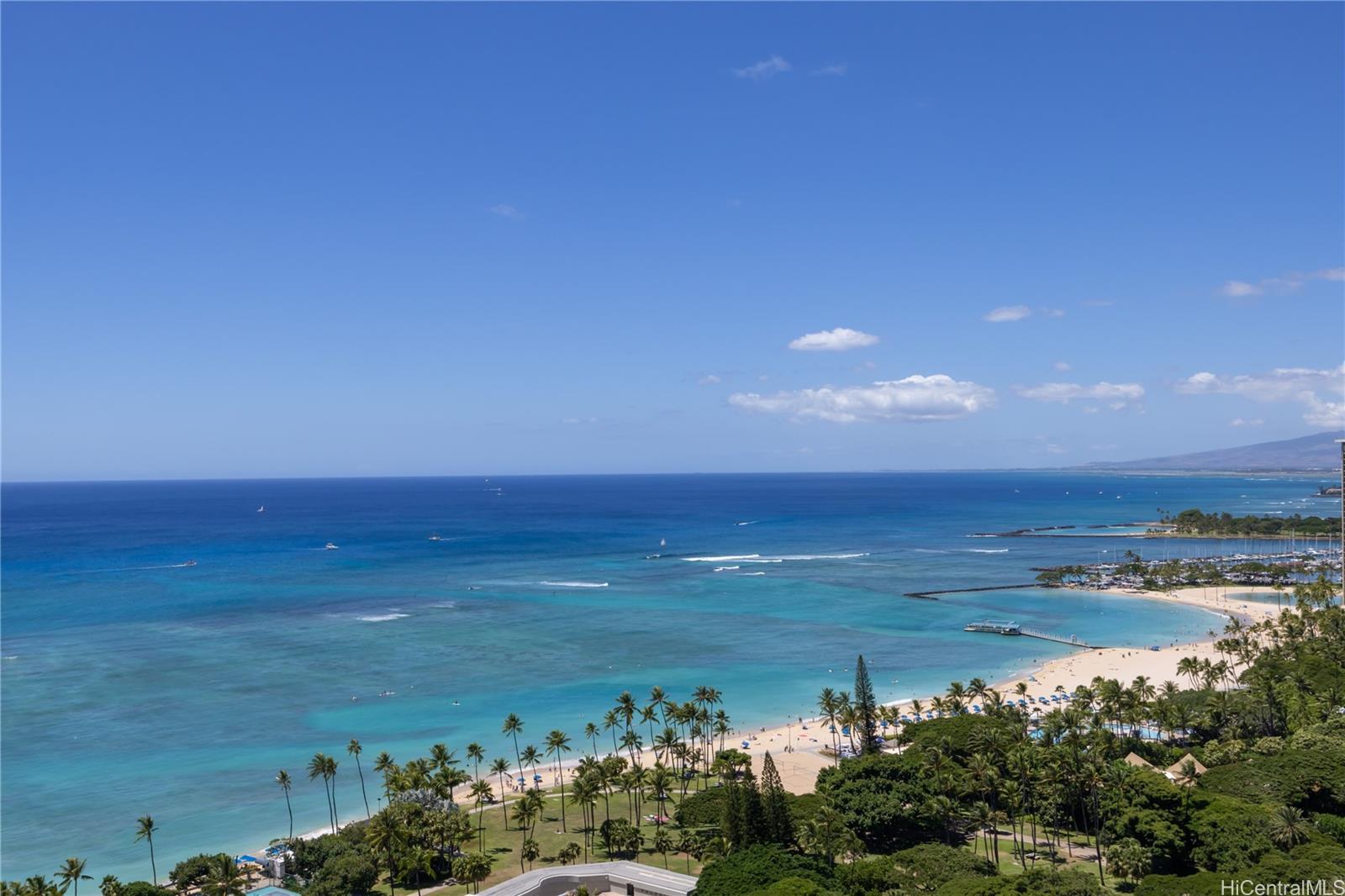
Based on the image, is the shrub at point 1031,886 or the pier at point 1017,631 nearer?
the shrub at point 1031,886

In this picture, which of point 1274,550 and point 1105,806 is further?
point 1274,550

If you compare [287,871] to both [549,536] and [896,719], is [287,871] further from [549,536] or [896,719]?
[549,536]

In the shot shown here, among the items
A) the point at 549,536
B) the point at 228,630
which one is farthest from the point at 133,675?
the point at 549,536

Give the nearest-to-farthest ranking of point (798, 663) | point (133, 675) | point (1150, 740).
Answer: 1. point (1150, 740)
2. point (133, 675)
3. point (798, 663)

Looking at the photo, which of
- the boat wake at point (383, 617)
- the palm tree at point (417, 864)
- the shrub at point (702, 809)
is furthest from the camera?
the boat wake at point (383, 617)

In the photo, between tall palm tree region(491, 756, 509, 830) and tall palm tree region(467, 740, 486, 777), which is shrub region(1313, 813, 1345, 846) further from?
tall palm tree region(467, 740, 486, 777)

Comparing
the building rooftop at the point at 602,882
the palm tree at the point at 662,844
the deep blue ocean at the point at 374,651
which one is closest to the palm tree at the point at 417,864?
the building rooftop at the point at 602,882

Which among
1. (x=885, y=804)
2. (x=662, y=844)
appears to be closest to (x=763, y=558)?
(x=885, y=804)

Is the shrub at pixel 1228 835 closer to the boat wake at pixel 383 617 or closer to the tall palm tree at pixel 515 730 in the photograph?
the tall palm tree at pixel 515 730
